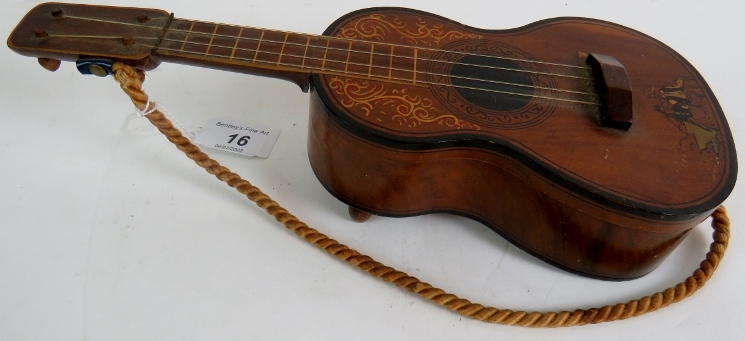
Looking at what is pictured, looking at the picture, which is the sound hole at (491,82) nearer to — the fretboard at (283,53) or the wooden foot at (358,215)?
the fretboard at (283,53)

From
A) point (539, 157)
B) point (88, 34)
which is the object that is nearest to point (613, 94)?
point (539, 157)

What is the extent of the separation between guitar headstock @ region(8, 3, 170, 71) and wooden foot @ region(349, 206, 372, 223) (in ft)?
1.85

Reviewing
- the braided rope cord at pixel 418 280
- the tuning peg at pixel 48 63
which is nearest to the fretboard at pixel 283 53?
the braided rope cord at pixel 418 280

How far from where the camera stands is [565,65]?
1302mm

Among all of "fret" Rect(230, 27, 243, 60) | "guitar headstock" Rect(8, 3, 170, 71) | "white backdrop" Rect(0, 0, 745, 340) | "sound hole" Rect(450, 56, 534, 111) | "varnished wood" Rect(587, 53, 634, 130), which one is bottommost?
"white backdrop" Rect(0, 0, 745, 340)

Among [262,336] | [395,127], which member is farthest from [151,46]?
[262,336]

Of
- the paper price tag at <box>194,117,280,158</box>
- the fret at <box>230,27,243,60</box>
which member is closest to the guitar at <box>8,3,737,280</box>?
the fret at <box>230,27,243,60</box>

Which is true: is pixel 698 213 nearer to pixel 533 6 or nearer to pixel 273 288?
pixel 273 288

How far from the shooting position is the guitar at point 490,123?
1121 millimetres

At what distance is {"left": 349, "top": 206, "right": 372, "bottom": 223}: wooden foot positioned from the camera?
1355mm

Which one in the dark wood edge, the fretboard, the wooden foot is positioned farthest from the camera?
the wooden foot

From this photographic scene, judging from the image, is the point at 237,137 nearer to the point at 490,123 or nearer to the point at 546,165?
the point at 490,123

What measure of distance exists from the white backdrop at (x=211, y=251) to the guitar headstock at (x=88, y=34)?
351 mm

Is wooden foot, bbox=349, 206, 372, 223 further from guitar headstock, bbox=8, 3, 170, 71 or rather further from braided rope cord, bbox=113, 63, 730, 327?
guitar headstock, bbox=8, 3, 170, 71
